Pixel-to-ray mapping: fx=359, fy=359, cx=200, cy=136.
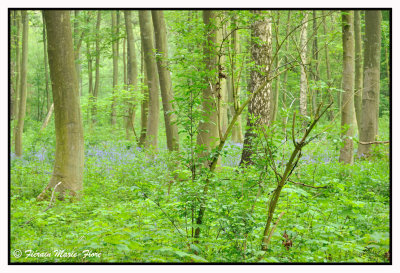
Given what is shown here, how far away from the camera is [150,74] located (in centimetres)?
1081

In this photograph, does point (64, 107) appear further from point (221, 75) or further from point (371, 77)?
point (371, 77)

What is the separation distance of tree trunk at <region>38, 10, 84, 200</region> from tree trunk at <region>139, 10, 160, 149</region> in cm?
425

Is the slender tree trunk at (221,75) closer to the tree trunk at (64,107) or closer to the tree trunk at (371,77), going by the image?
the tree trunk at (64,107)

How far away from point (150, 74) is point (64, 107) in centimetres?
487

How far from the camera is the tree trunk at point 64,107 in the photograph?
20.0 feet

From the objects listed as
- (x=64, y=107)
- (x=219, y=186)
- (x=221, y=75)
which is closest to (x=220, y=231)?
(x=219, y=186)

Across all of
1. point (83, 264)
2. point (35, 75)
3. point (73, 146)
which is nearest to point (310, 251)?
point (83, 264)

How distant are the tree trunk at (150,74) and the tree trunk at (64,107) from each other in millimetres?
4248

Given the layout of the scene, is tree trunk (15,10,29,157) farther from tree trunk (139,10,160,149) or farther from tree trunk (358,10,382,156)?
tree trunk (358,10,382,156)

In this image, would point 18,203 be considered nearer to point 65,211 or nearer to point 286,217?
point 65,211

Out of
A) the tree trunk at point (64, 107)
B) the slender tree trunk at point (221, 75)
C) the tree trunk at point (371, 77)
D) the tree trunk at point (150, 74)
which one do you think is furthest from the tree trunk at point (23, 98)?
the tree trunk at point (371, 77)

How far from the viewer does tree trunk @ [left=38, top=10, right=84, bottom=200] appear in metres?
6.09
